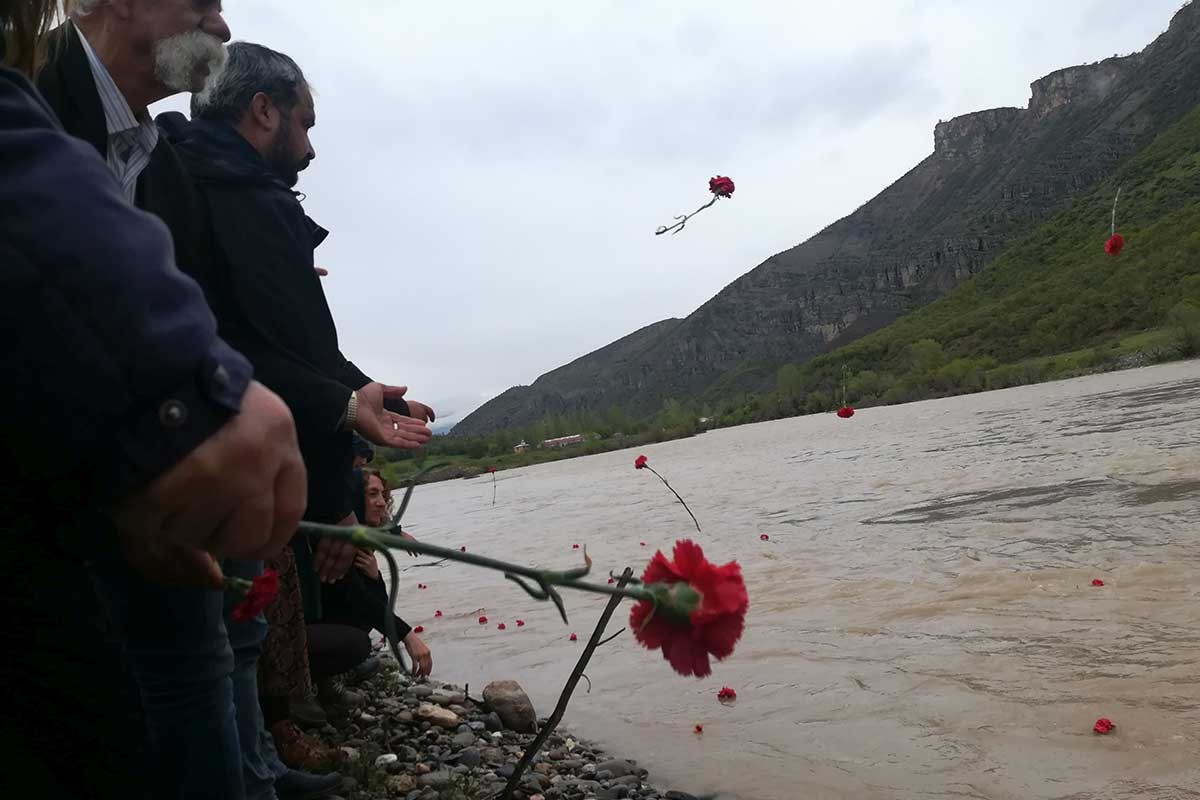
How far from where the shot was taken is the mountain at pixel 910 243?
86.0 metres

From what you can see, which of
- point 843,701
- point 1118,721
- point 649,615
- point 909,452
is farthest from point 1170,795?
point 909,452

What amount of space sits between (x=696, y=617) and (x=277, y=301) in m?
1.65

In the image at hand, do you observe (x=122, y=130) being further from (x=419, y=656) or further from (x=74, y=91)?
(x=419, y=656)

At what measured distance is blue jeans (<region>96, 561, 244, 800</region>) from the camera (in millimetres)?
1174

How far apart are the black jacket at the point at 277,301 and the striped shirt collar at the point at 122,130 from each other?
1.47ft

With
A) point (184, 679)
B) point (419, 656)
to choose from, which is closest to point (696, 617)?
point (184, 679)

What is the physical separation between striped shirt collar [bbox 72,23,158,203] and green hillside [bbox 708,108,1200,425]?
31.5 m

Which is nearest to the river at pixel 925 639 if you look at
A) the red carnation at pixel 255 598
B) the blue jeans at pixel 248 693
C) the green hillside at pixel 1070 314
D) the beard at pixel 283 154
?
the blue jeans at pixel 248 693

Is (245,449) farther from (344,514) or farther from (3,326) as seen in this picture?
(344,514)

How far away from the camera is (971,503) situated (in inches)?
322

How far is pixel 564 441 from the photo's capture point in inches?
2078

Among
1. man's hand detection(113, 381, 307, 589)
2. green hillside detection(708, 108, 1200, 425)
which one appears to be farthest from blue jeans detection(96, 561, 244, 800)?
green hillside detection(708, 108, 1200, 425)

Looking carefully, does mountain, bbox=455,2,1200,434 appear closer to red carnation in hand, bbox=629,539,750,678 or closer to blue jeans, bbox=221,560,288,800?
blue jeans, bbox=221,560,288,800

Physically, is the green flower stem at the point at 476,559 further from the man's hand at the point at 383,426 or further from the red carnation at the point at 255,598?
the man's hand at the point at 383,426
